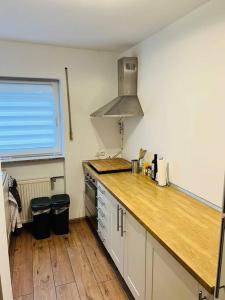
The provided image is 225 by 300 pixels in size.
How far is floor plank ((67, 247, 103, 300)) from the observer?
2.02 m

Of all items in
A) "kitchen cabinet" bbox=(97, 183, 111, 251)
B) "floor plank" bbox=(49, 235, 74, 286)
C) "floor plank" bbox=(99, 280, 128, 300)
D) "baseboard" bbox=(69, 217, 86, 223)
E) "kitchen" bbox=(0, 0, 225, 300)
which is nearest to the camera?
"kitchen" bbox=(0, 0, 225, 300)

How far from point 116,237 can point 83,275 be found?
54 centimetres

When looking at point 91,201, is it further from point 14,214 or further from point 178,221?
point 178,221

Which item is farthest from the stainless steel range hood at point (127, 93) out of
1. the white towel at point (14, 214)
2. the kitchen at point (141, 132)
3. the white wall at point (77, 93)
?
the white towel at point (14, 214)

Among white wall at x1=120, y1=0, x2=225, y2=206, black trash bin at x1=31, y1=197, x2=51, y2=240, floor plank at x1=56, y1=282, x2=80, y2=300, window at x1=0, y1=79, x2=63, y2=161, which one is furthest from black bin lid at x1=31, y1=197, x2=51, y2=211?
white wall at x1=120, y1=0, x2=225, y2=206

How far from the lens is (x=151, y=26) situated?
2207 mm

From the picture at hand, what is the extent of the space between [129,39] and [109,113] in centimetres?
88

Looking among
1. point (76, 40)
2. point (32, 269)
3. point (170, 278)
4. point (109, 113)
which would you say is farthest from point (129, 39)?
point (32, 269)

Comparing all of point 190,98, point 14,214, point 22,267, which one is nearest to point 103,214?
point 22,267

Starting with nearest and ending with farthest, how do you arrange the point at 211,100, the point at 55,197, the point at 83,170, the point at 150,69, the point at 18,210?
the point at 211,100
the point at 150,69
the point at 18,210
the point at 55,197
the point at 83,170

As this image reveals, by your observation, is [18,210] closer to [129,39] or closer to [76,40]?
[76,40]

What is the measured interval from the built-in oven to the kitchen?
15 cm

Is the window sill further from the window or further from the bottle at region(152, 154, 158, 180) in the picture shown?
the bottle at region(152, 154, 158, 180)

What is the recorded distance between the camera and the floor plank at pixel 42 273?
6.63 ft
